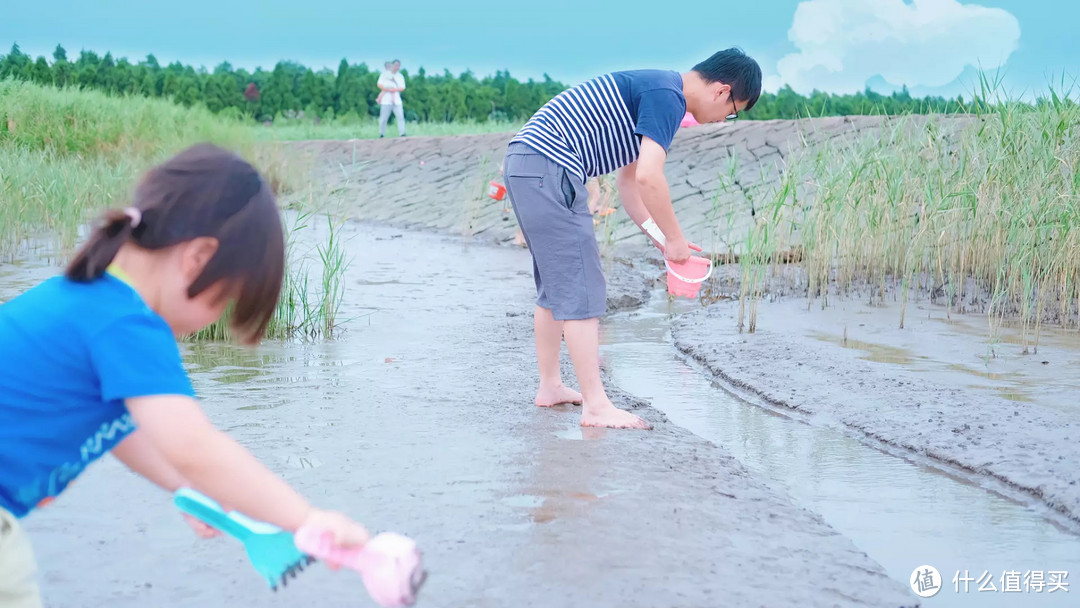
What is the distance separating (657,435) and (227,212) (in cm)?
224

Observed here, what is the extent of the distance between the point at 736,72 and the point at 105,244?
2609 mm

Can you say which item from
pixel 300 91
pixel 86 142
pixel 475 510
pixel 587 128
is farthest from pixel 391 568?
pixel 300 91

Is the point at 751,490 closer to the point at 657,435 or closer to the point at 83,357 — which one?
the point at 657,435

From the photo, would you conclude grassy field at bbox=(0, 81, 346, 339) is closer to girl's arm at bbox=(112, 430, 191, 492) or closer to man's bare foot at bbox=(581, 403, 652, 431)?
man's bare foot at bbox=(581, 403, 652, 431)

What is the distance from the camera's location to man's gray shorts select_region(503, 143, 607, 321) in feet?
11.6

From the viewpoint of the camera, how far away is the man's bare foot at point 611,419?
3.50 m

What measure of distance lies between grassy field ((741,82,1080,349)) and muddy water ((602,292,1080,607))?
68.1 inches

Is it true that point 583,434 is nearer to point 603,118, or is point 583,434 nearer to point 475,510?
point 475,510

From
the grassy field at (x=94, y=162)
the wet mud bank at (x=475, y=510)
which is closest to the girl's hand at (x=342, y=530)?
the wet mud bank at (x=475, y=510)

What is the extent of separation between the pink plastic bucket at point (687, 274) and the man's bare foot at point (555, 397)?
0.52 metres

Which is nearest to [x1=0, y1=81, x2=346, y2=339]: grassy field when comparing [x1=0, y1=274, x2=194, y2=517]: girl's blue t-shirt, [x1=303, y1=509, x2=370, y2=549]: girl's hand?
[x1=0, y1=274, x2=194, y2=517]: girl's blue t-shirt

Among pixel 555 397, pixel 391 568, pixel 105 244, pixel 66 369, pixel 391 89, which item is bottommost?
pixel 555 397

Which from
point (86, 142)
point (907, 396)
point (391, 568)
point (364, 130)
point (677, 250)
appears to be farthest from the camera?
point (364, 130)

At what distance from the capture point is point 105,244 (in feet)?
4.52
